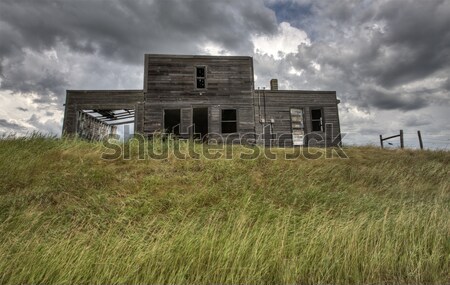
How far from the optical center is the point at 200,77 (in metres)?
18.6

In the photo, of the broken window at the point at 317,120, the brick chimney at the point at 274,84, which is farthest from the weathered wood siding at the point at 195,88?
the broken window at the point at 317,120

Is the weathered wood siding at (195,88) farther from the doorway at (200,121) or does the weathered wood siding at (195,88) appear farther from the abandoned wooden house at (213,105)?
the doorway at (200,121)

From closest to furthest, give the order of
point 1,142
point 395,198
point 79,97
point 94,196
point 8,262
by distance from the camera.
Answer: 1. point 8,262
2. point 94,196
3. point 395,198
4. point 1,142
5. point 79,97

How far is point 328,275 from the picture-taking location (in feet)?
12.4

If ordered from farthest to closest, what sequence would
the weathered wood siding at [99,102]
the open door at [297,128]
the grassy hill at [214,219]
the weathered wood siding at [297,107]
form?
the open door at [297,128], the weathered wood siding at [297,107], the weathered wood siding at [99,102], the grassy hill at [214,219]

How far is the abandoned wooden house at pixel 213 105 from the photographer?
17.2 m

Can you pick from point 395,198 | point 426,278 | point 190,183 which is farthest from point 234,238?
point 395,198

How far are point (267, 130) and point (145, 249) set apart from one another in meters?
15.9

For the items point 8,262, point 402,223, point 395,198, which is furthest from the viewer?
point 395,198

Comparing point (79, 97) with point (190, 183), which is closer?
point (190, 183)

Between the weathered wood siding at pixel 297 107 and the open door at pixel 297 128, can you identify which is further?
the open door at pixel 297 128

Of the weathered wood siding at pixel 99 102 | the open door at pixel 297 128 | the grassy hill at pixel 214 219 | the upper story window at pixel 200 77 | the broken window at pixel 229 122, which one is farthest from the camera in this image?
the open door at pixel 297 128

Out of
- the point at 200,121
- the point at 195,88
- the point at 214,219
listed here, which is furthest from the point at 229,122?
the point at 214,219

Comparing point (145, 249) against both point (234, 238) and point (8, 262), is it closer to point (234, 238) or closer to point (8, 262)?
point (234, 238)
